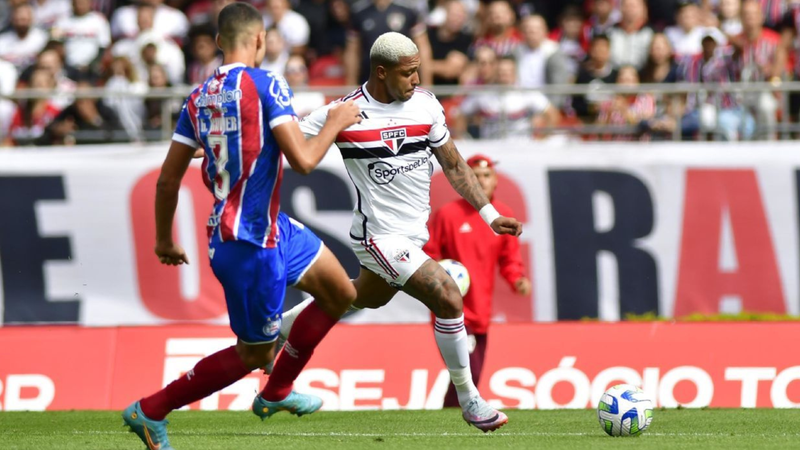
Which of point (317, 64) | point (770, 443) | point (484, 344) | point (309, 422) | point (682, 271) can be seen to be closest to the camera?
point (770, 443)

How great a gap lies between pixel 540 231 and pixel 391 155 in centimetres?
638

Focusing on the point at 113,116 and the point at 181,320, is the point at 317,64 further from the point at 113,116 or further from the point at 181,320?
the point at 181,320

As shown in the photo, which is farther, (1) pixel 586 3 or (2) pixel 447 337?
(1) pixel 586 3

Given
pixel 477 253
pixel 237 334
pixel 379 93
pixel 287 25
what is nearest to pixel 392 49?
pixel 379 93

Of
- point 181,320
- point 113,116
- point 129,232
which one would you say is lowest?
point 181,320

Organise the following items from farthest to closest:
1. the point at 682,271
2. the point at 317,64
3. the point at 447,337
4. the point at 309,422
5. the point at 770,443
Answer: the point at 317,64 < the point at 682,271 < the point at 309,422 < the point at 447,337 < the point at 770,443

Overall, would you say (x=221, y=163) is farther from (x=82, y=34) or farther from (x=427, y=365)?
(x=82, y=34)

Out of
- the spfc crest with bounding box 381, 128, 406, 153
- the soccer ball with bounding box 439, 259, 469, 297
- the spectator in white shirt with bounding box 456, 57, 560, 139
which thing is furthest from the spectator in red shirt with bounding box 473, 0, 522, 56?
the spfc crest with bounding box 381, 128, 406, 153

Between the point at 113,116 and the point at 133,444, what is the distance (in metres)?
7.72

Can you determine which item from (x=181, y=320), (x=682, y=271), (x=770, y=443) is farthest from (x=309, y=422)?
(x=682, y=271)

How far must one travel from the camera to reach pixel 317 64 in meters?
17.5

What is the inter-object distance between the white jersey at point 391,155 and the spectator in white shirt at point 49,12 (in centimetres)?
1040

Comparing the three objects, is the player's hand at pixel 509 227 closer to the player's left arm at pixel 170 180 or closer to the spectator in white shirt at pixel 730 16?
the player's left arm at pixel 170 180

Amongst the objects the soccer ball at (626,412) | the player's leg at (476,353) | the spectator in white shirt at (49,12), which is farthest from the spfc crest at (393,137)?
the spectator in white shirt at (49,12)
